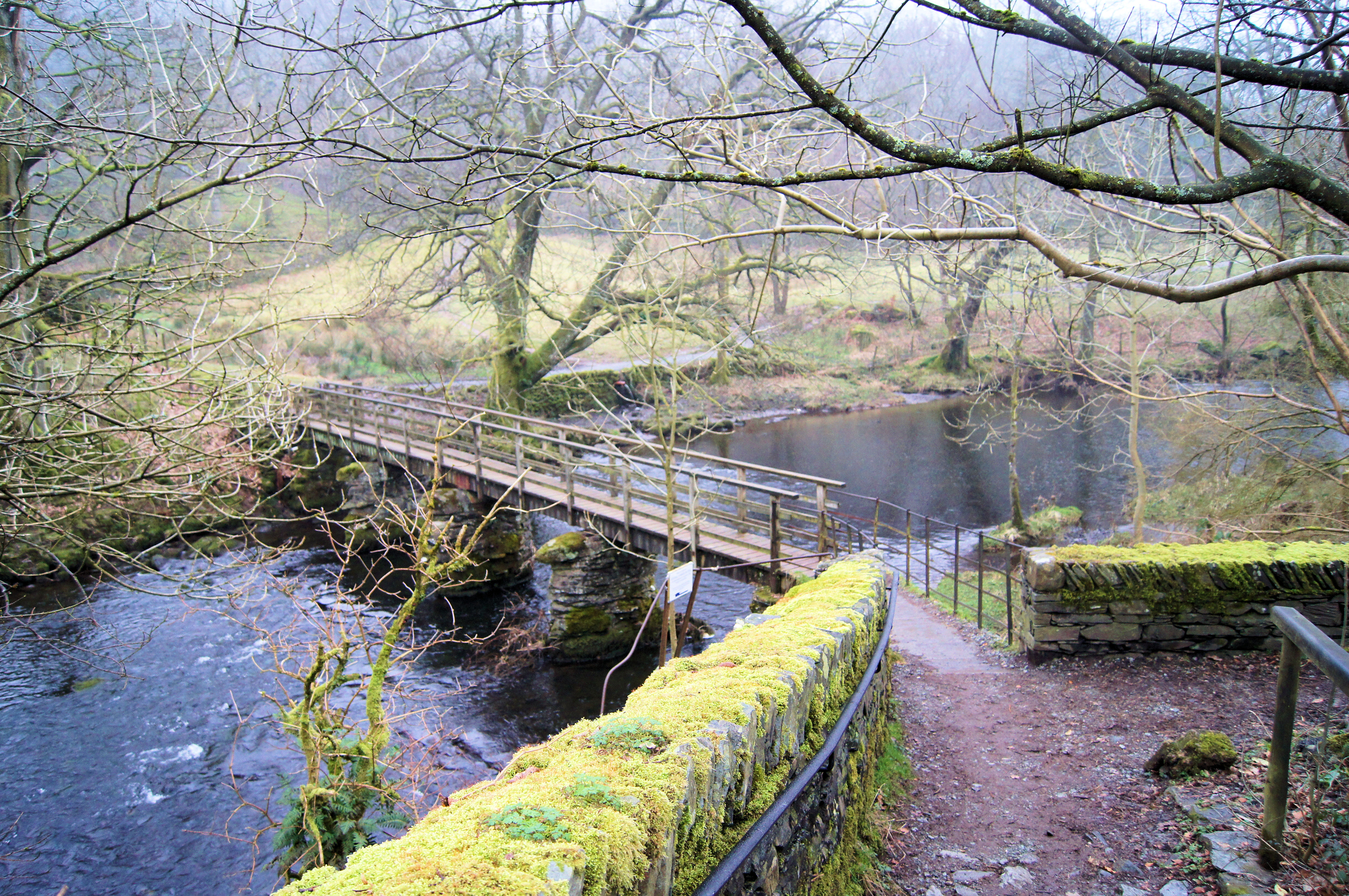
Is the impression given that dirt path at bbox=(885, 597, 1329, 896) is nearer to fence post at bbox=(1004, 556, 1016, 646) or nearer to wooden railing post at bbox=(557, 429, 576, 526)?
fence post at bbox=(1004, 556, 1016, 646)

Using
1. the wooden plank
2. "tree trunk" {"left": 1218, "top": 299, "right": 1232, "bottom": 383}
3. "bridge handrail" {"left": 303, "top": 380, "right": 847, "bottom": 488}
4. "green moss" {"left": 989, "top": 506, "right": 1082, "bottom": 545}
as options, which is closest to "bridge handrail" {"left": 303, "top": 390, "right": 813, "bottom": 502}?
"bridge handrail" {"left": 303, "top": 380, "right": 847, "bottom": 488}

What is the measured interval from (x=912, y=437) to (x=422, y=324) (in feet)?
48.2

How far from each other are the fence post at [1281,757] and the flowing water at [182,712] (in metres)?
5.18

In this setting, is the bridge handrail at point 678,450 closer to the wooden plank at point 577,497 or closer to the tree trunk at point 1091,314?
the wooden plank at point 577,497

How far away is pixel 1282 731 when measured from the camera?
9.77 feet

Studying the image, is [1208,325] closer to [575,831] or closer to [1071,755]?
[1071,755]

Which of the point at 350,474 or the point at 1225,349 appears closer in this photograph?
the point at 350,474

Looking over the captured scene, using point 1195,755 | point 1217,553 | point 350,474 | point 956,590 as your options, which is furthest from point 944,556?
point 350,474

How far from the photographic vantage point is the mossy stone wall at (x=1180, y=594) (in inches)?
250

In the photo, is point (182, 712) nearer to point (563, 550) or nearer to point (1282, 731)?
point (563, 550)

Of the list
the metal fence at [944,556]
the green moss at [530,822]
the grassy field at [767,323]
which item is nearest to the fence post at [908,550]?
→ the metal fence at [944,556]

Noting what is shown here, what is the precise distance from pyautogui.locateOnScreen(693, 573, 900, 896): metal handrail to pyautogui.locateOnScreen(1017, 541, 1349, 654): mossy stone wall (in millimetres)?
2965

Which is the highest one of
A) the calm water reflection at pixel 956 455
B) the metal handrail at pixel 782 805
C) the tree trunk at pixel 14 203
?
the tree trunk at pixel 14 203

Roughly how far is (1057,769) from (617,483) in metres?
6.71
